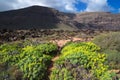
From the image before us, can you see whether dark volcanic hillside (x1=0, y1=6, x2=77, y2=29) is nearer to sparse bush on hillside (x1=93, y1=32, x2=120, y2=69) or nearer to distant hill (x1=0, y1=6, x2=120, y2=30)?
distant hill (x1=0, y1=6, x2=120, y2=30)

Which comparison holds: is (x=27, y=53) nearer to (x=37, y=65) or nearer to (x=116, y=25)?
(x=37, y=65)

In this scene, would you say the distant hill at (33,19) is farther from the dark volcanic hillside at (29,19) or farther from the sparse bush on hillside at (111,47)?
the sparse bush on hillside at (111,47)

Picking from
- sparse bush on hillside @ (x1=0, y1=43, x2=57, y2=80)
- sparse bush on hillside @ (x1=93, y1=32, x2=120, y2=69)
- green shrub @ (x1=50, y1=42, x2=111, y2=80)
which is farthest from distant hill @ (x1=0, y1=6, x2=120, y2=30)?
green shrub @ (x1=50, y1=42, x2=111, y2=80)

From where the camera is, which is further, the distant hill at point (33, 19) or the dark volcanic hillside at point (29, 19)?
the dark volcanic hillside at point (29, 19)

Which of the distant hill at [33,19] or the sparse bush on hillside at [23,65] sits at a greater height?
the distant hill at [33,19]

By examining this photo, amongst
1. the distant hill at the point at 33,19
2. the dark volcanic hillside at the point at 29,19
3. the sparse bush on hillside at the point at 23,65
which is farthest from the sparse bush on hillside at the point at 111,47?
the dark volcanic hillside at the point at 29,19

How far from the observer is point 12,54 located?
41.4 ft

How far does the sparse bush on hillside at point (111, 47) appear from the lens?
1200cm

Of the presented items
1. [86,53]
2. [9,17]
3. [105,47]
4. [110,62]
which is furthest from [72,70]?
[9,17]

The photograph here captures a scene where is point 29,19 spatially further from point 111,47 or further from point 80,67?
point 80,67

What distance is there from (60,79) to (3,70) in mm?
2625

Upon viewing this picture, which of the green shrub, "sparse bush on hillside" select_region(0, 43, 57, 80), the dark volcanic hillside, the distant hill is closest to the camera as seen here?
the green shrub

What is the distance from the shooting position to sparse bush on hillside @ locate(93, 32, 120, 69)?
12.0 m

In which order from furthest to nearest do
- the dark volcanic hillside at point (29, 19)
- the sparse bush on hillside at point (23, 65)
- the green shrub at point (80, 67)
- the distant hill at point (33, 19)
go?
the dark volcanic hillside at point (29, 19) → the distant hill at point (33, 19) → the sparse bush on hillside at point (23, 65) → the green shrub at point (80, 67)
